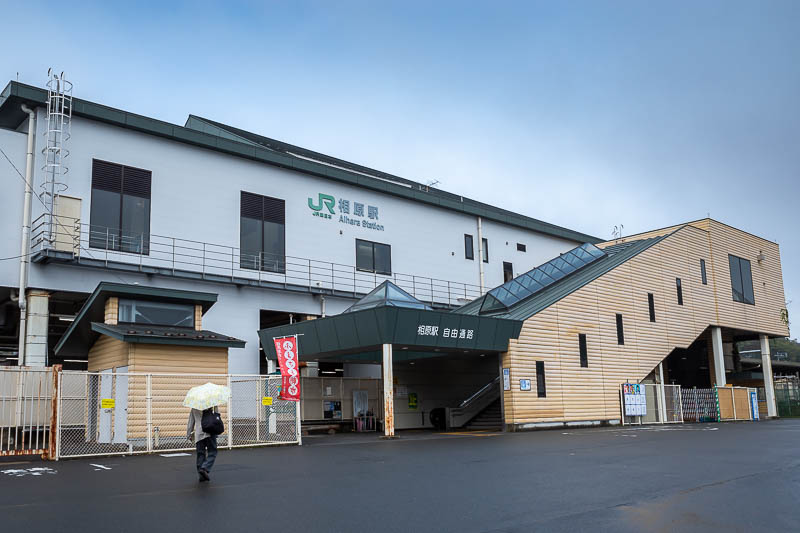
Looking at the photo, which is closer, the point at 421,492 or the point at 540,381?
the point at 421,492

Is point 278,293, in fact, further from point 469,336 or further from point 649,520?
point 649,520

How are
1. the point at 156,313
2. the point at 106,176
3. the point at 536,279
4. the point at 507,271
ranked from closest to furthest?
the point at 156,313, the point at 106,176, the point at 536,279, the point at 507,271

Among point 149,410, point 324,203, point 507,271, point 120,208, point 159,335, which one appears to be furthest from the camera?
point 507,271

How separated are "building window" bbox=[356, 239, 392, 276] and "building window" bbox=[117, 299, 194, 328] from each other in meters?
10.8

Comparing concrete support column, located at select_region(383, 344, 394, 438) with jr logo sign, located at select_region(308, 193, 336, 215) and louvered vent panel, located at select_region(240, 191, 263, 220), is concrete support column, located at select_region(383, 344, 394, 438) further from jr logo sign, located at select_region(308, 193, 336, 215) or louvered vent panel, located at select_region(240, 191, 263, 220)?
jr logo sign, located at select_region(308, 193, 336, 215)

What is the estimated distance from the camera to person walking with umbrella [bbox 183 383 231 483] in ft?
34.4

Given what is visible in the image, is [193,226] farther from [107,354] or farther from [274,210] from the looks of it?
[107,354]

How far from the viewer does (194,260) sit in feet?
80.6

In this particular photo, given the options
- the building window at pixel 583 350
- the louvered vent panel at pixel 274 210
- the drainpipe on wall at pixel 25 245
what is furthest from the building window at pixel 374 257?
the drainpipe on wall at pixel 25 245

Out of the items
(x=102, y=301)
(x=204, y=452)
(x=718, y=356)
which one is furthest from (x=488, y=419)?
(x=204, y=452)

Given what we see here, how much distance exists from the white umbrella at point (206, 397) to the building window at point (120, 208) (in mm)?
Answer: 13660

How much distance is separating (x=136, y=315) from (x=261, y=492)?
1148 centimetres

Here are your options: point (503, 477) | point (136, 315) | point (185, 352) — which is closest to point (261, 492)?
point (503, 477)

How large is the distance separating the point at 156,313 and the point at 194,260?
5.17m
